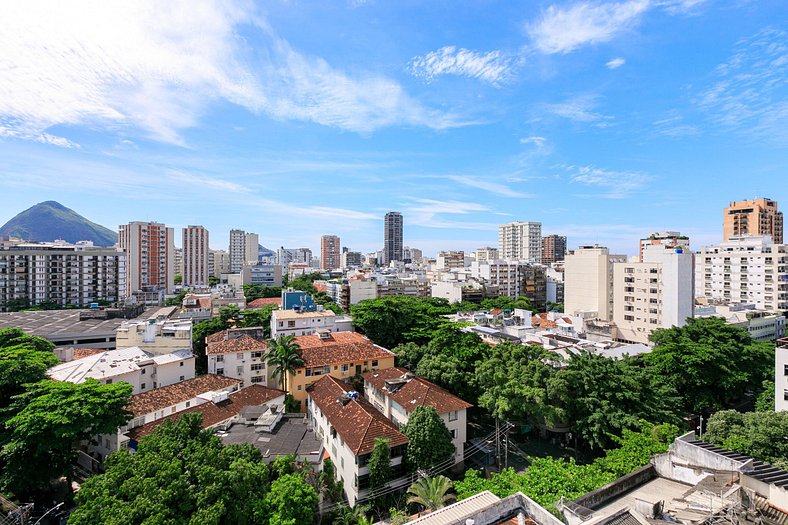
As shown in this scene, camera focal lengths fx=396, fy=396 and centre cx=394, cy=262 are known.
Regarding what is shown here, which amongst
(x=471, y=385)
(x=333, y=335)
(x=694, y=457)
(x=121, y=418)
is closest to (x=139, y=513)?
(x=121, y=418)

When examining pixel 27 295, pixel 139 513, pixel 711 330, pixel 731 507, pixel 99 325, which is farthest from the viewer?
pixel 27 295

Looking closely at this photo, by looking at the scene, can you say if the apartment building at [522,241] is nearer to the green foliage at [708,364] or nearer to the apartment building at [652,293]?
the apartment building at [652,293]

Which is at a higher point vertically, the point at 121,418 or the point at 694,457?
the point at 694,457

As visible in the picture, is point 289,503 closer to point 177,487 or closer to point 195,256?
point 177,487

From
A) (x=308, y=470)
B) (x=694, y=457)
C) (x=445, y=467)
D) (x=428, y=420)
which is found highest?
(x=694, y=457)

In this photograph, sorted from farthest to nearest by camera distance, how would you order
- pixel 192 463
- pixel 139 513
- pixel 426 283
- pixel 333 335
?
pixel 426 283 < pixel 333 335 < pixel 192 463 < pixel 139 513

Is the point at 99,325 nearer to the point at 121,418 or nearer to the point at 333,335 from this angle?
the point at 333,335
